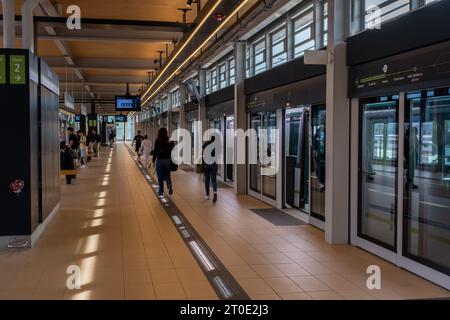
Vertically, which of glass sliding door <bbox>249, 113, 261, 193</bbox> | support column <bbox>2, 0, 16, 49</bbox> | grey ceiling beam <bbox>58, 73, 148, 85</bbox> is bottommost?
glass sliding door <bbox>249, 113, 261, 193</bbox>

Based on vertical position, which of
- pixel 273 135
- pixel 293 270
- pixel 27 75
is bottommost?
pixel 293 270

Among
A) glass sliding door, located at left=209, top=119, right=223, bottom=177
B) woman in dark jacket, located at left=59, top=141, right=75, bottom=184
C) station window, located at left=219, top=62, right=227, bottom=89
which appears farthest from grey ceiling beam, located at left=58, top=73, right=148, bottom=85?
woman in dark jacket, located at left=59, top=141, right=75, bottom=184

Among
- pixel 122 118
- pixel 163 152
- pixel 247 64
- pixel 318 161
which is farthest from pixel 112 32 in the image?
pixel 122 118

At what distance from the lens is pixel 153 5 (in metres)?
9.86

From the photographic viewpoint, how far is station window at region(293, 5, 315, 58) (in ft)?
27.7

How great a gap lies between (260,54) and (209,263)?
22.3 feet

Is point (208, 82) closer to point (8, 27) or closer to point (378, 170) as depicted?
point (8, 27)

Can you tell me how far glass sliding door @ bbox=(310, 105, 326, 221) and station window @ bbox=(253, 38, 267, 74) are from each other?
358 centimetres

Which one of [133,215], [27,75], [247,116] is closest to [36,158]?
[27,75]

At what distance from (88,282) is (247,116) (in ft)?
23.7

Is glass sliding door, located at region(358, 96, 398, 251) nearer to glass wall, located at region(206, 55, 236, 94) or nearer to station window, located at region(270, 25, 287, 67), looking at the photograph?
station window, located at region(270, 25, 287, 67)

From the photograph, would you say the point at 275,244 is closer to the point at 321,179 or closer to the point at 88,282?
the point at 321,179

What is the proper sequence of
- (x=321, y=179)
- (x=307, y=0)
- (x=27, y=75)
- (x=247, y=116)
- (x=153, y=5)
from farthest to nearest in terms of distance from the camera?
(x=247, y=116)
(x=153, y=5)
(x=307, y=0)
(x=321, y=179)
(x=27, y=75)

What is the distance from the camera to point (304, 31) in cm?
877
